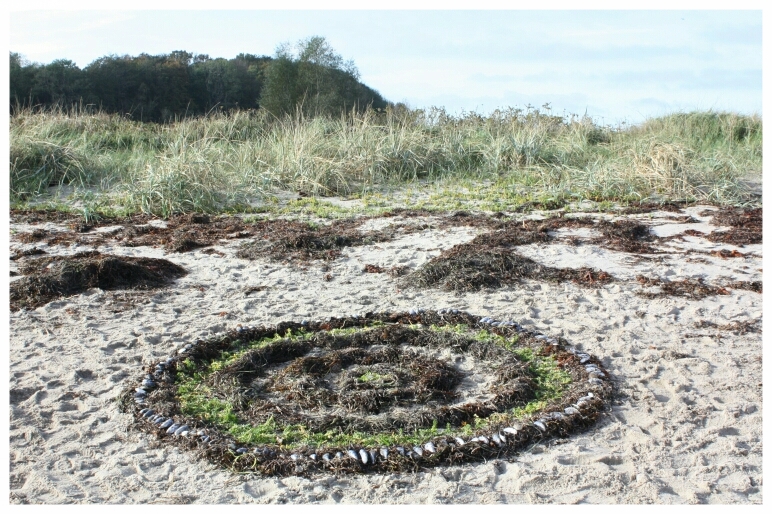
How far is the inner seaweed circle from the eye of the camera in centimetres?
378

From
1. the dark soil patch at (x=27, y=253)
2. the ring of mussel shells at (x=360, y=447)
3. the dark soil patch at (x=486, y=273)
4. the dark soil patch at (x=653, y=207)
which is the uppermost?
the dark soil patch at (x=653, y=207)

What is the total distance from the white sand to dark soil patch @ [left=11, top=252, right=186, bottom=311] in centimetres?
16

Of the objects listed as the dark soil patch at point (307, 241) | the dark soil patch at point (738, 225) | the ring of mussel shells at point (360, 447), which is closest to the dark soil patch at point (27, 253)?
the dark soil patch at point (307, 241)

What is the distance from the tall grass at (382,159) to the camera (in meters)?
10.1

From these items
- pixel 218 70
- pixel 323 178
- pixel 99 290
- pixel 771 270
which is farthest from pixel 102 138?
pixel 218 70

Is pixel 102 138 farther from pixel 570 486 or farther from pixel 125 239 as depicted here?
pixel 570 486

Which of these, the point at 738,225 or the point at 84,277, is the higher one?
the point at 738,225

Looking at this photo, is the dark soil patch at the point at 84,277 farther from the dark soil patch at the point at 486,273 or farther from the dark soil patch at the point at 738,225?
the dark soil patch at the point at 738,225

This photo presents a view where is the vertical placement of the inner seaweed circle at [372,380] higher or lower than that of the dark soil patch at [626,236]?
lower

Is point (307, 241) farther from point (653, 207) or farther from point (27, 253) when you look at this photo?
point (653, 207)

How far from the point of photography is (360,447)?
3.42 metres

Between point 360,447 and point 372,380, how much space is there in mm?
886

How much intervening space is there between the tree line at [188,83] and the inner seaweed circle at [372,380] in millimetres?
19662

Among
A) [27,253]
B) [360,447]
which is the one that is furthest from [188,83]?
[360,447]
